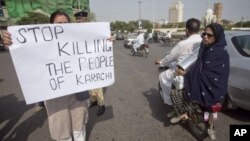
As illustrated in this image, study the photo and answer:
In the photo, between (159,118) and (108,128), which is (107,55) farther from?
(159,118)

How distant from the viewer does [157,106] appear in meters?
4.63

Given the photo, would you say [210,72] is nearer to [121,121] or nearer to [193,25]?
[193,25]

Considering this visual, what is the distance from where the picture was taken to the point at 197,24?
11.1 feet

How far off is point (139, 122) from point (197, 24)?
2032 millimetres

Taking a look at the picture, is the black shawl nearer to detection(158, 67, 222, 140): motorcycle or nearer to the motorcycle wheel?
detection(158, 67, 222, 140): motorcycle

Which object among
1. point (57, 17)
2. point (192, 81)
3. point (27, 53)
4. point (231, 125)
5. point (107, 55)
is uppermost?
point (57, 17)

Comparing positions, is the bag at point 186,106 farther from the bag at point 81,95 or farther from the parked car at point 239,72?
the bag at point 81,95

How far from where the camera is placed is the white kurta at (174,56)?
11.2 feet

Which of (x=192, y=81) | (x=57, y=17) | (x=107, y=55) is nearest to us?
(x=57, y=17)

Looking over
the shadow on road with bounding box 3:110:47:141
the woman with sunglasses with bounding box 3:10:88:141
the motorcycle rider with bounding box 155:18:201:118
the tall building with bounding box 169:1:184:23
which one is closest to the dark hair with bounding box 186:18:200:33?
the motorcycle rider with bounding box 155:18:201:118

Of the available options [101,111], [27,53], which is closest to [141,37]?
[101,111]

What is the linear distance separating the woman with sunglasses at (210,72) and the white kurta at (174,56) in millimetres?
555

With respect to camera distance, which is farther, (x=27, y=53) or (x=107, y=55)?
(x=107, y=55)

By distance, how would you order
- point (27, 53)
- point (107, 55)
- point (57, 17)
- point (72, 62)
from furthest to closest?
point (107, 55) → point (72, 62) → point (57, 17) → point (27, 53)
